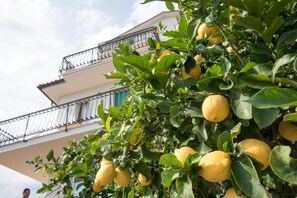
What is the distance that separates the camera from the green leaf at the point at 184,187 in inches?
39.1

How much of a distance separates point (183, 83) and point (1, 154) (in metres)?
9.96

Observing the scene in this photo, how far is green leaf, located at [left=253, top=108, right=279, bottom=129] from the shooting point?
0.95 meters

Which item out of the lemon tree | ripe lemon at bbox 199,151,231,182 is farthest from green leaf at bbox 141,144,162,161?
ripe lemon at bbox 199,151,231,182

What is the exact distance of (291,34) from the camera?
1137mm

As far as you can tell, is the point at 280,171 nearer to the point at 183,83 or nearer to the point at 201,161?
the point at 201,161

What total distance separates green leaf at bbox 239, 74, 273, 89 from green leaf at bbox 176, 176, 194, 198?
402 mm

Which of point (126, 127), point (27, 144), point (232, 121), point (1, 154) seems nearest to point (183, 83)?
point (232, 121)

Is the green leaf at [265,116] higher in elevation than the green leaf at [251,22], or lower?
lower

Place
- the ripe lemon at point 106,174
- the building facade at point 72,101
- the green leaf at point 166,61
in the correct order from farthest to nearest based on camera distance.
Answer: the building facade at point 72,101 → the ripe lemon at point 106,174 → the green leaf at point 166,61

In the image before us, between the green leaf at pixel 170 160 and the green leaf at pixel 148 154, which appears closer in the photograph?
the green leaf at pixel 170 160

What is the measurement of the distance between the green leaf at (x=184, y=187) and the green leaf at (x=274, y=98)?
1.22 feet

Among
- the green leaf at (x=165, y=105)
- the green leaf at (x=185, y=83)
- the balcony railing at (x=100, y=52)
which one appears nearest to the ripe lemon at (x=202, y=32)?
the green leaf at (x=185, y=83)

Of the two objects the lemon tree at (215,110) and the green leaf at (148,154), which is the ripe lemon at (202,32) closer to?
the lemon tree at (215,110)

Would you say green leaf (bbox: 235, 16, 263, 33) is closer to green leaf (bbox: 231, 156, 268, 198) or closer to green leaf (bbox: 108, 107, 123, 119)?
green leaf (bbox: 231, 156, 268, 198)
